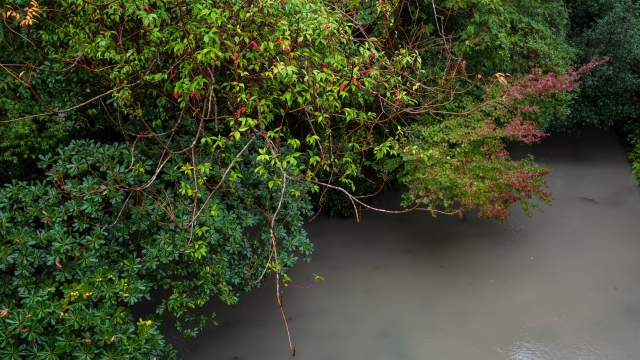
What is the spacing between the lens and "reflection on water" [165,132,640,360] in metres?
4.40

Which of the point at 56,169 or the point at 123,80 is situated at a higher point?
the point at 123,80

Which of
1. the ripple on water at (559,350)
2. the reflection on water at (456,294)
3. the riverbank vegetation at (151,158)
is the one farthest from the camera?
the reflection on water at (456,294)

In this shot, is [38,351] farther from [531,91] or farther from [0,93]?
[531,91]

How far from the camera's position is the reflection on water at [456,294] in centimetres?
440

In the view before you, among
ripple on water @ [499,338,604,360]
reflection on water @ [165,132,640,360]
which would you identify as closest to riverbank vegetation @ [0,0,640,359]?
reflection on water @ [165,132,640,360]

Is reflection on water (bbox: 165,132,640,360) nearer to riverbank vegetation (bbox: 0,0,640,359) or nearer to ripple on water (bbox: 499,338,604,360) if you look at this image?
ripple on water (bbox: 499,338,604,360)

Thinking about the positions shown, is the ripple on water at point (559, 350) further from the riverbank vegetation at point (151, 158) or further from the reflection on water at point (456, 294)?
the riverbank vegetation at point (151, 158)

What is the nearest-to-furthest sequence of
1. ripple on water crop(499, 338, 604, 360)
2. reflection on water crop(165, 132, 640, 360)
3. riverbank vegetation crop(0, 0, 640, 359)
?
riverbank vegetation crop(0, 0, 640, 359) → ripple on water crop(499, 338, 604, 360) → reflection on water crop(165, 132, 640, 360)

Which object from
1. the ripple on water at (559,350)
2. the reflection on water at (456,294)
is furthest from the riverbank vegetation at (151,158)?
the ripple on water at (559,350)

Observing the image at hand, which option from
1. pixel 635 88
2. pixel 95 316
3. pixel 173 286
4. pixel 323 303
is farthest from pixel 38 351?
pixel 635 88

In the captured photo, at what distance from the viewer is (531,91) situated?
5.49 m

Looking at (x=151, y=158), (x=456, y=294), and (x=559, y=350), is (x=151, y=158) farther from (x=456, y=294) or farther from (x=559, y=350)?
(x=559, y=350)

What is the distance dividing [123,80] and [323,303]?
2577mm

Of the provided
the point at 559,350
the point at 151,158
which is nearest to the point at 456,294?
the point at 559,350
